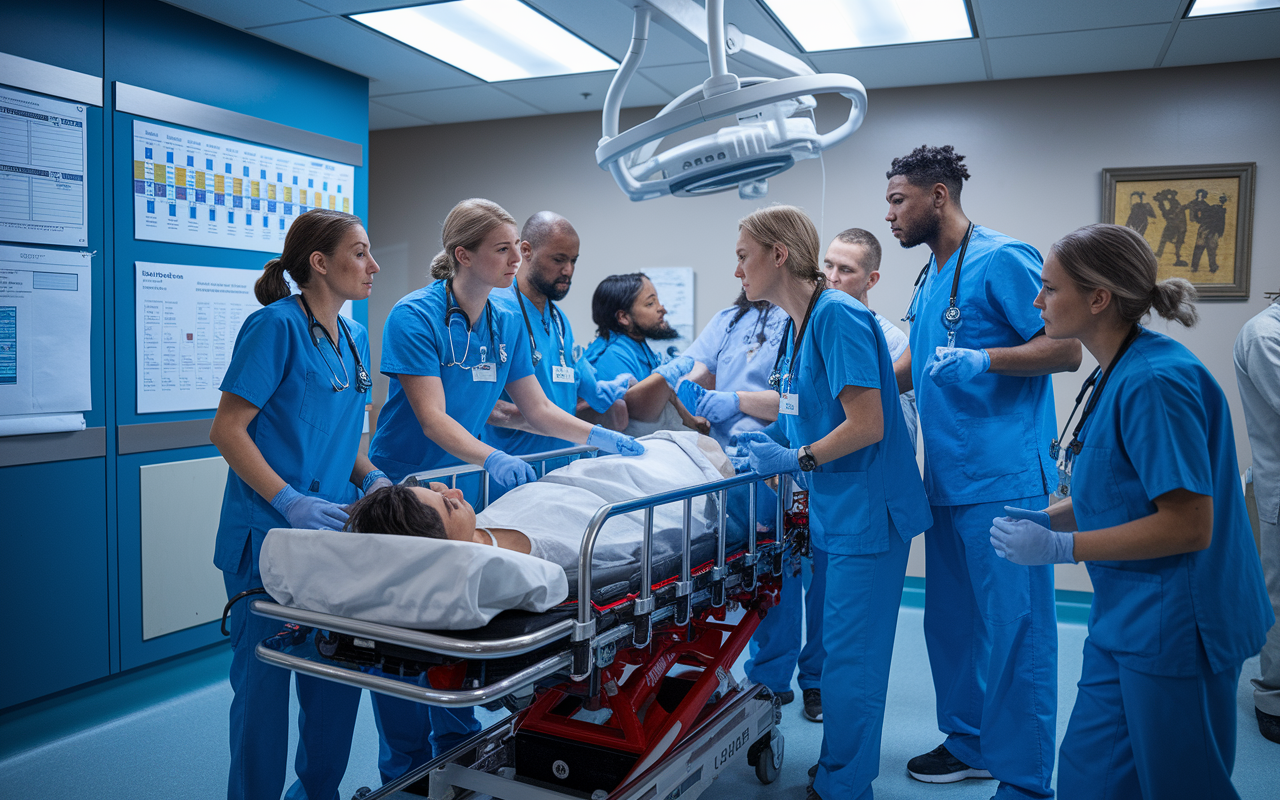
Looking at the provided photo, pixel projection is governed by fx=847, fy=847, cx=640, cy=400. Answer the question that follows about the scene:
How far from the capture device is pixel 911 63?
4.12m

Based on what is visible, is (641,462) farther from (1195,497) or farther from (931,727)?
(931,727)

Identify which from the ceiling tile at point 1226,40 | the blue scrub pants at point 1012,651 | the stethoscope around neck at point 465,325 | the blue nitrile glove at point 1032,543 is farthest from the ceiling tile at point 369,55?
the ceiling tile at point 1226,40

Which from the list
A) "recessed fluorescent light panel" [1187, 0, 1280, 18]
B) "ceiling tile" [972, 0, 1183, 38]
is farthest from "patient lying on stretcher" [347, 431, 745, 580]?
"recessed fluorescent light panel" [1187, 0, 1280, 18]

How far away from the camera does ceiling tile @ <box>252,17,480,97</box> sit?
363 centimetres

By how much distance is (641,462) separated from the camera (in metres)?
2.41

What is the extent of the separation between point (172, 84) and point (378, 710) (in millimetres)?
2641

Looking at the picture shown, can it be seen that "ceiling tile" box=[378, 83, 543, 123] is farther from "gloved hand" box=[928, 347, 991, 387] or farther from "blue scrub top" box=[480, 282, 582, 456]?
"gloved hand" box=[928, 347, 991, 387]

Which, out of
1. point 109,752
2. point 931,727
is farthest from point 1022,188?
point 109,752

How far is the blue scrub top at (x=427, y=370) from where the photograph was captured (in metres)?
2.56

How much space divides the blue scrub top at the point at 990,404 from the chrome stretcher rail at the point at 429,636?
1.36 meters

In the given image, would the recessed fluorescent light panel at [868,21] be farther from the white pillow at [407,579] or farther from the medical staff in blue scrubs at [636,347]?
the white pillow at [407,579]

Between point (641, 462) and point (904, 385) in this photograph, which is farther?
point (904, 385)

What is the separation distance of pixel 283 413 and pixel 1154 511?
1.95m

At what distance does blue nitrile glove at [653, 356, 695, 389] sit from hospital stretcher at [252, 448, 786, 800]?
0.82m
